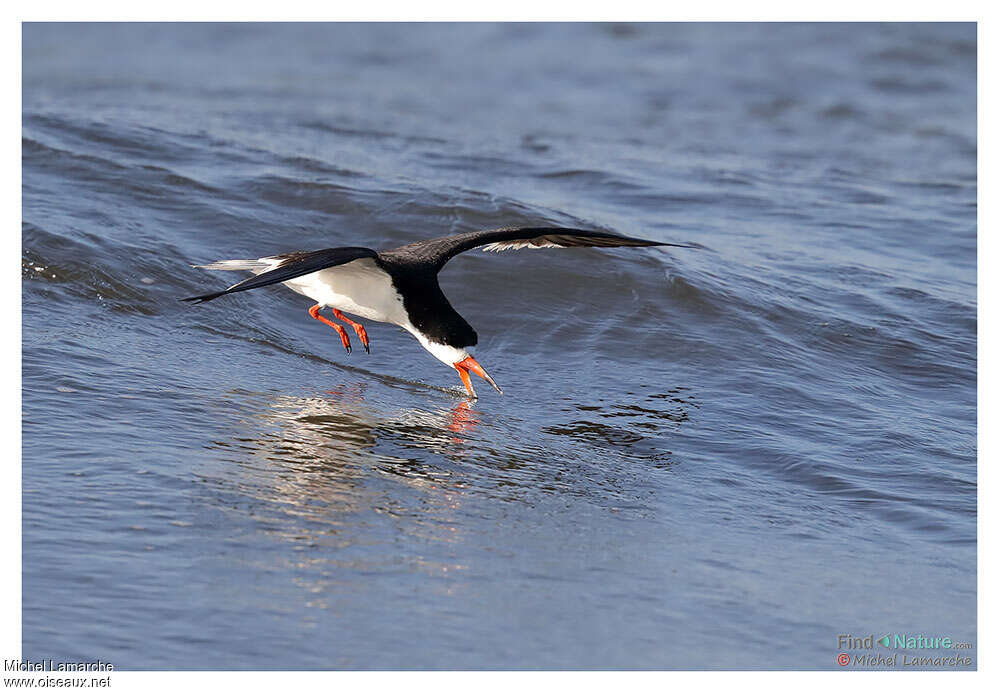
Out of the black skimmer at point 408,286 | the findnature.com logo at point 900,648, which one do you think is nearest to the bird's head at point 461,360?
the black skimmer at point 408,286

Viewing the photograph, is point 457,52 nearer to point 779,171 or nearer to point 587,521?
point 779,171

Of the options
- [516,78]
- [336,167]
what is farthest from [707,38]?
[336,167]

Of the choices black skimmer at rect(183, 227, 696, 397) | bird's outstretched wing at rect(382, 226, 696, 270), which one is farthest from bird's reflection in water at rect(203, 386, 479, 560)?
bird's outstretched wing at rect(382, 226, 696, 270)

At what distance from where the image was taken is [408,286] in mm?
7086

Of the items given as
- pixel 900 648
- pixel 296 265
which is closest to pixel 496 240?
pixel 296 265

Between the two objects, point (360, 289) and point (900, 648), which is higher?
point (360, 289)

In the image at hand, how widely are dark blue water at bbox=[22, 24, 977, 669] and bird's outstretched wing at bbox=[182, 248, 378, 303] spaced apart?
0.71m

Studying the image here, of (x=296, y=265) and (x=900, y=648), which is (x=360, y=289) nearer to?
(x=296, y=265)

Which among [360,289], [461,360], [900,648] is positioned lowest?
[900,648]

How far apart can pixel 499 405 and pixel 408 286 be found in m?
0.92

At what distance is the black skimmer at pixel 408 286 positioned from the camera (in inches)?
271

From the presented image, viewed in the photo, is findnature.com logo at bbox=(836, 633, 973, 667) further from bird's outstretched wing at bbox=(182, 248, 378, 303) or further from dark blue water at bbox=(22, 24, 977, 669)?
bird's outstretched wing at bbox=(182, 248, 378, 303)

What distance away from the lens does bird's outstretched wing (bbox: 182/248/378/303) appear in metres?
5.98

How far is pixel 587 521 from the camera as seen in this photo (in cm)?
528
